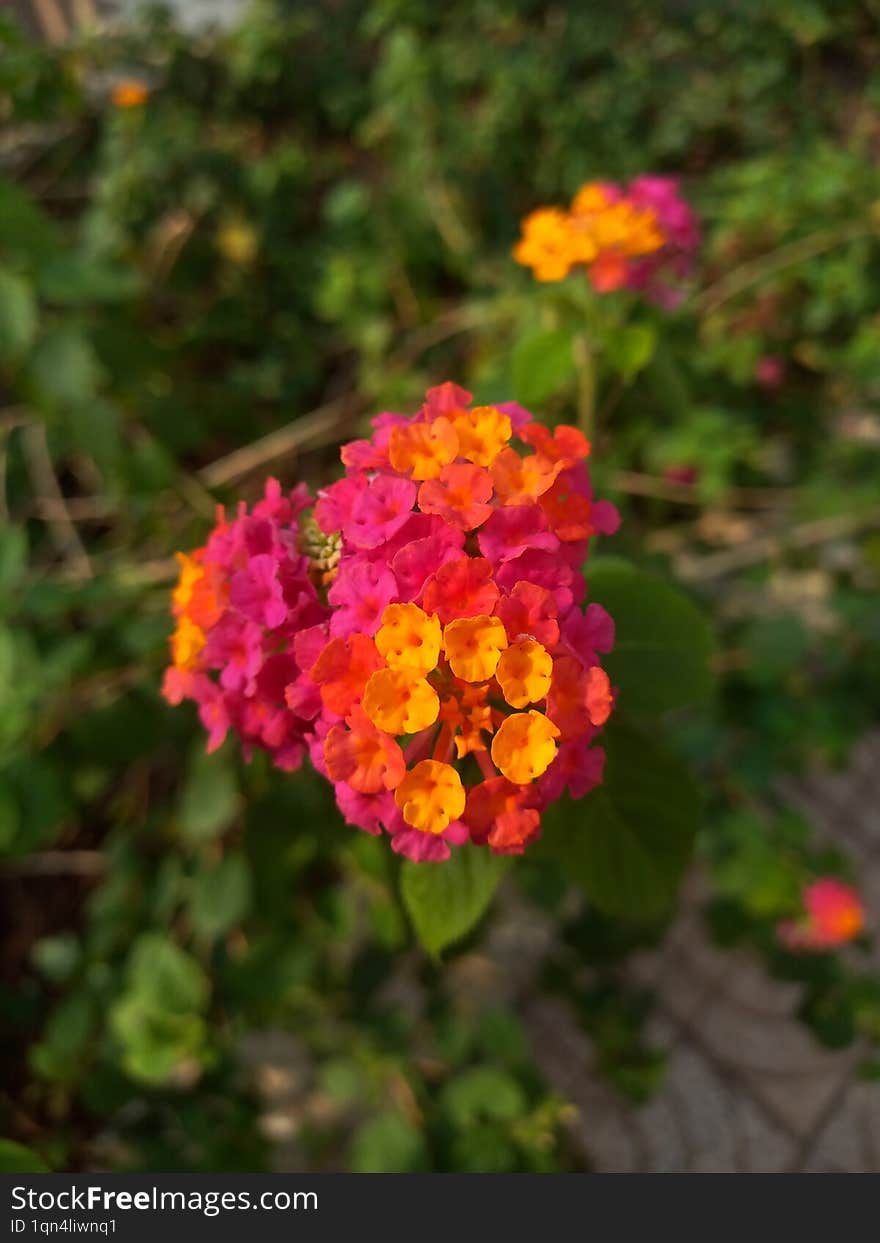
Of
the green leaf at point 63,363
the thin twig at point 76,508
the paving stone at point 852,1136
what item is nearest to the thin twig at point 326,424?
the thin twig at point 76,508

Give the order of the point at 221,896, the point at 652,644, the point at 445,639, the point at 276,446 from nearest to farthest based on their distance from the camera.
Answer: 1. the point at 445,639
2. the point at 652,644
3. the point at 221,896
4. the point at 276,446

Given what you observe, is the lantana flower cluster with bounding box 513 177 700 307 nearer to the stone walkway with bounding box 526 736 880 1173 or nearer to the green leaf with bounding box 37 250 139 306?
the green leaf with bounding box 37 250 139 306

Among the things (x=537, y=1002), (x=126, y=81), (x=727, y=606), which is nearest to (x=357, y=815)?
(x=537, y=1002)

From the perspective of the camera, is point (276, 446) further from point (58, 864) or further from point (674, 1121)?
point (674, 1121)

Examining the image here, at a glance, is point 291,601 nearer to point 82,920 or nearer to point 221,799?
Answer: point 221,799

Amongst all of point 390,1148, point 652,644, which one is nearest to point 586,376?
point 652,644

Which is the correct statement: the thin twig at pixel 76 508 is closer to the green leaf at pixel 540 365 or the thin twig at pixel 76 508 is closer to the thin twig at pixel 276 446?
the thin twig at pixel 276 446
